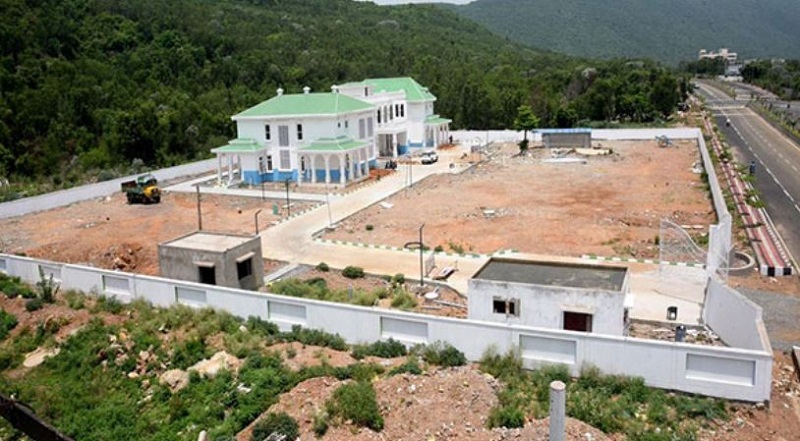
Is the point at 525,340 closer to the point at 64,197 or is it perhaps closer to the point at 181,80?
the point at 64,197

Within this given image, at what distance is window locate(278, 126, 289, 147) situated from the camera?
38.1 m

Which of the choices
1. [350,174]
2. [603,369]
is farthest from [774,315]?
[350,174]

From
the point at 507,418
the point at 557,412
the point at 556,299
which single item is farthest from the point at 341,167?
the point at 557,412

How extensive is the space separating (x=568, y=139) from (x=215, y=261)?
38.3m

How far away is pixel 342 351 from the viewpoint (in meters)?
13.5

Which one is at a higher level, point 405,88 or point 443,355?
point 405,88

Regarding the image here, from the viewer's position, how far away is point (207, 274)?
17.3 m

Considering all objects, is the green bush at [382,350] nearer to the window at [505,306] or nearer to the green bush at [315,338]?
the green bush at [315,338]

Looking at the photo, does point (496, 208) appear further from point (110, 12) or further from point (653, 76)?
point (110, 12)

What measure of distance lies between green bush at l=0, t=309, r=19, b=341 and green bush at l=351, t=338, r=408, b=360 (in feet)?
31.8

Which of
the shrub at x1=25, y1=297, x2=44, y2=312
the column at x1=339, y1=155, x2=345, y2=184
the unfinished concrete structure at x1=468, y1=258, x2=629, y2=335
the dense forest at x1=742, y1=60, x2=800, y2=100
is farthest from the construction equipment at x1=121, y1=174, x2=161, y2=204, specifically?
the dense forest at x1=742, y1=60, x2=800, y2=100

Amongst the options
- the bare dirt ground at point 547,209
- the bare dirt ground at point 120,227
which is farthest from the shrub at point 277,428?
the bare dirt ground at point 547,209

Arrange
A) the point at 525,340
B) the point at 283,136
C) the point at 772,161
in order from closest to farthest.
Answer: the point at 525,340 < the point at 283,136 < the point at 772,161

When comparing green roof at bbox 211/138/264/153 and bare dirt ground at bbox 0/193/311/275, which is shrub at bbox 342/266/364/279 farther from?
green roof at bbox 211/138/264/153
